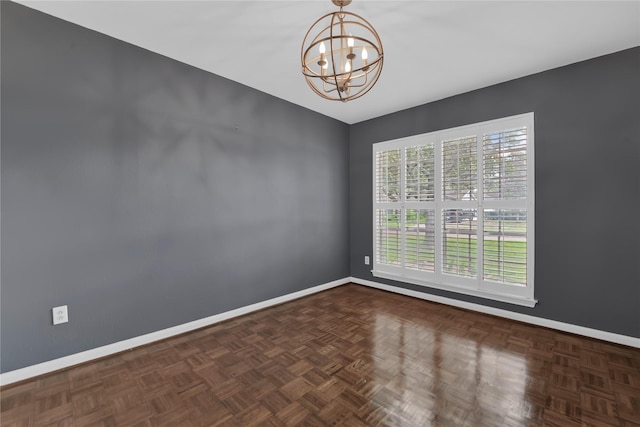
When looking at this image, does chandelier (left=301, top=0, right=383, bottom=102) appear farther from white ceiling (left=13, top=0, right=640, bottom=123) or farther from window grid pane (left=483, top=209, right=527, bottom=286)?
window grid pane (left=483, top=209, right=527, bottom=286)

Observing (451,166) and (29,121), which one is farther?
(451,166)

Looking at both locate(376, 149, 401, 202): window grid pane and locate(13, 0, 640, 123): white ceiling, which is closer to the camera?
locate(13, 0, 640, 123): white ceiling

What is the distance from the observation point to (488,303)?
3123 mm

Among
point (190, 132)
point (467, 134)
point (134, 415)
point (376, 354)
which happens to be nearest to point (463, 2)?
point (467, 134)

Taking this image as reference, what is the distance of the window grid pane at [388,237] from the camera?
3928 mm

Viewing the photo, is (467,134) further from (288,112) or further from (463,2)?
(288,112)

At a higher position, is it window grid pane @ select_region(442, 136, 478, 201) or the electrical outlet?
window grid pane @ select_region(442, 136, 478, 201)

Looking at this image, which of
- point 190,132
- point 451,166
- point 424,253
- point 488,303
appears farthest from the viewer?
point 424,253

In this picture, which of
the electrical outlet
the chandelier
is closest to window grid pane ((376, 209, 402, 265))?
the chandelier

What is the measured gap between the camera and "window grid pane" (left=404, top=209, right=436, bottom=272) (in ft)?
11.7

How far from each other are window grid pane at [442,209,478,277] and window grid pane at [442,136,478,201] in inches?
8.3

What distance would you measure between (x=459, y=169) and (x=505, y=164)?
0.47m

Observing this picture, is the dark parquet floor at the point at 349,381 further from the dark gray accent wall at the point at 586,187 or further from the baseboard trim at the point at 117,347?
the dark gray accent wall at the point at 586,187

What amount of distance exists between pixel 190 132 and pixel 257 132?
790 mm
